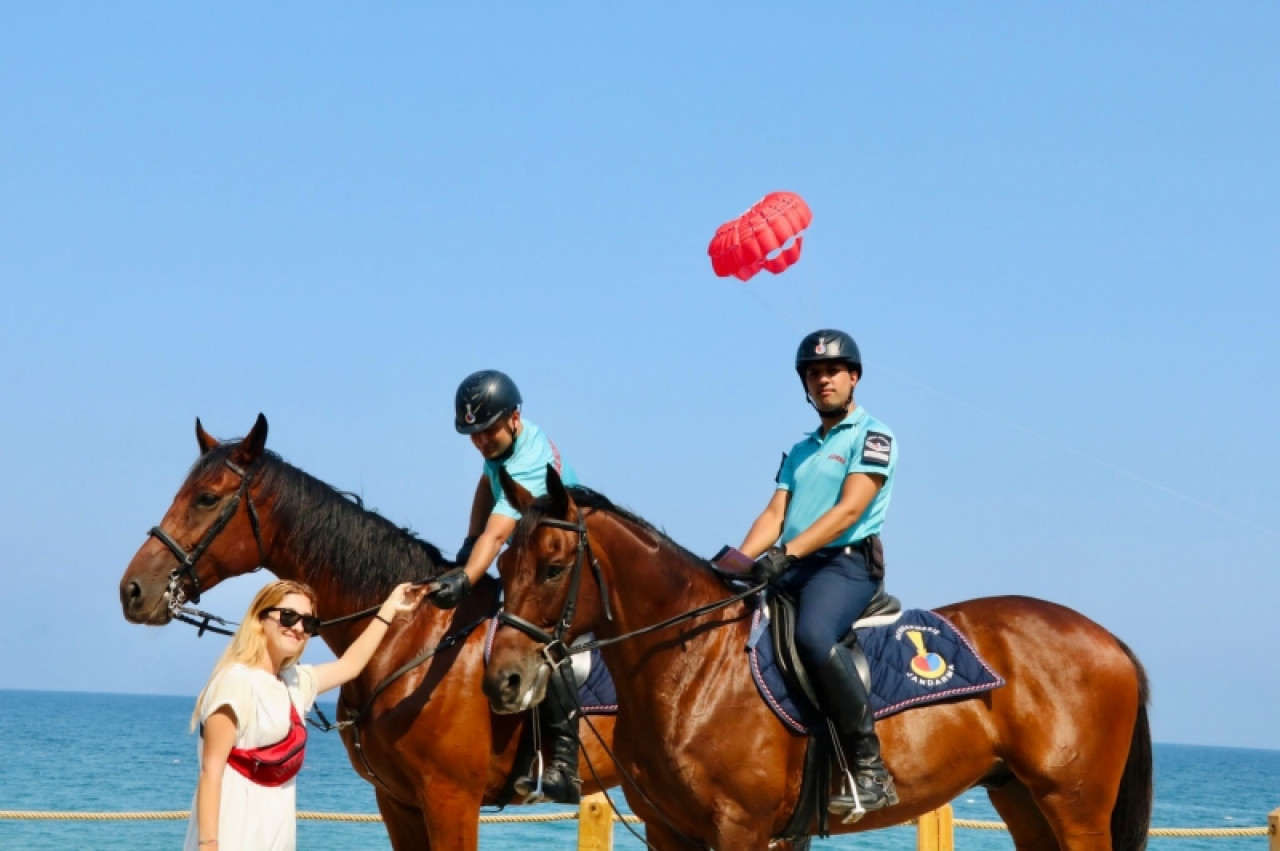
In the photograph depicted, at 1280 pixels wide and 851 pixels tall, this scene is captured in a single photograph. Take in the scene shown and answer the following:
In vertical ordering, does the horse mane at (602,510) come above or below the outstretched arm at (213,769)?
above

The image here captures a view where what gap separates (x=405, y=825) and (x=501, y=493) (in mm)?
1668

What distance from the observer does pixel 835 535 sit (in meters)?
6.05

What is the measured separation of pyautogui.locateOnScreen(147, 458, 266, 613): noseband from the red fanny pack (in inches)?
66.6

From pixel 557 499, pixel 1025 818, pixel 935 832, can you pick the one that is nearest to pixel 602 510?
pixel 557 499

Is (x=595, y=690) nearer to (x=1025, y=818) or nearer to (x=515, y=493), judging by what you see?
(x=515, y=493)

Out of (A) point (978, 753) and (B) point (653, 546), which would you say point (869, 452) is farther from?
(A) point (978, 753)

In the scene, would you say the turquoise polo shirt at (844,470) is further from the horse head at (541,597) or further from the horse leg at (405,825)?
the horse leg at (405,825)

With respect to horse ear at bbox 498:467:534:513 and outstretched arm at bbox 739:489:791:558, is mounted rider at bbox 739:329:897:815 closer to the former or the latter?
outstretched arm at bbox 739:489:791:558

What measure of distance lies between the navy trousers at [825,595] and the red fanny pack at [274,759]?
7.04 ft

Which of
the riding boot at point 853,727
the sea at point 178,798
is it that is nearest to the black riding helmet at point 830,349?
the riding boot at point 853,727

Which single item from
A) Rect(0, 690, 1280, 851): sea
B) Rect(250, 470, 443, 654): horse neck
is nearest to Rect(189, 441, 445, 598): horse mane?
Rect(250, 470, 443, 654): horse neck

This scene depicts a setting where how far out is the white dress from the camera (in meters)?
4.60

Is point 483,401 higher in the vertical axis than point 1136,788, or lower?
higher

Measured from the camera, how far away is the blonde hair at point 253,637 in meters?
4.75
